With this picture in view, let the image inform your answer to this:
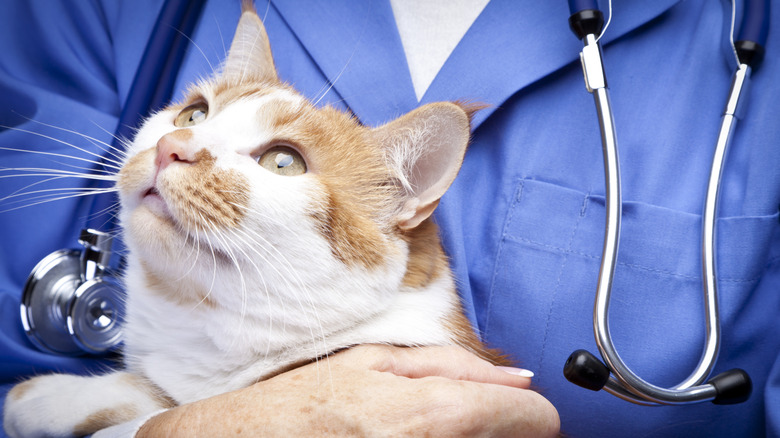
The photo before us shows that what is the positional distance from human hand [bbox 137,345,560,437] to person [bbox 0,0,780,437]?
0.28ft

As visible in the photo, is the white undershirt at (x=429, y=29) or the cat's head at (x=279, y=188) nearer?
the cat's head at (x=279, y=188)

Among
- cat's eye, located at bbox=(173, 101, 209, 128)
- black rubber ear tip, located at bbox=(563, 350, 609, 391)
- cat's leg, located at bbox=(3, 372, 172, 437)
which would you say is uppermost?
cat's eye, located at bbox=(173, 101, 209, 128)

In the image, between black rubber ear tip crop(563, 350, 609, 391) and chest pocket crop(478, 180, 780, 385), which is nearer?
black rubber ear tip crop(563, 350, 609, 391)

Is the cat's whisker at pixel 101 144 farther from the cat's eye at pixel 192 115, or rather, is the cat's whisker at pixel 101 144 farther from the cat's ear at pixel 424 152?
the cat's ear at pixel 424 152

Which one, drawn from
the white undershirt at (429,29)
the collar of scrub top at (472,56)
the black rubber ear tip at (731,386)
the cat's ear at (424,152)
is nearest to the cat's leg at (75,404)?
the cat's ear at (424,152)

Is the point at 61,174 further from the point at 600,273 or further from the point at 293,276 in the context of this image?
the point at 600,273

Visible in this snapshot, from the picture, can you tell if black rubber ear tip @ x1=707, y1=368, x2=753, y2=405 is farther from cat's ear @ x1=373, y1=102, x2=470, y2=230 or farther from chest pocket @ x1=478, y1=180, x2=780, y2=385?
cat's ear @ x1=373, y1=102, x2=470, y2=230

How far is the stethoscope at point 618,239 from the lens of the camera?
0.65 metres

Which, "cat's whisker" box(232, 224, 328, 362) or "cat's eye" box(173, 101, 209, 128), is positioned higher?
"cat's eye" box(173, 101, 209, 128)

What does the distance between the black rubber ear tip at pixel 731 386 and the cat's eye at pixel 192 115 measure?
2.80 ft

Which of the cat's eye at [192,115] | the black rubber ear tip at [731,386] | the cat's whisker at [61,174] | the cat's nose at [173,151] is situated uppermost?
the cat's eye at [192,115]

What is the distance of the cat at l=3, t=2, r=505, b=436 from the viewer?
2.13 feet

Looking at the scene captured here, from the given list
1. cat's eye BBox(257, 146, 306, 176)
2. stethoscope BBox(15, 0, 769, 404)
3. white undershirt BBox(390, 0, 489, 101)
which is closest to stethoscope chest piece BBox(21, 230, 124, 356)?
stethoscope BBox(15, 0, 769, 404)

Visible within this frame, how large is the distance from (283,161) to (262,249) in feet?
0.44
